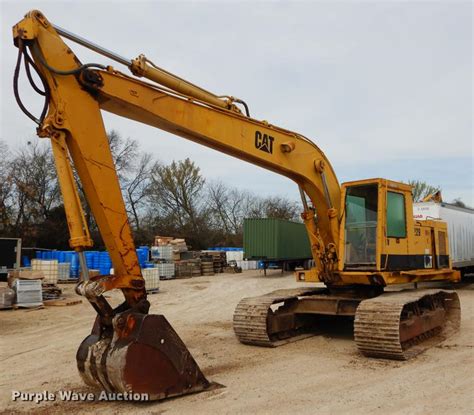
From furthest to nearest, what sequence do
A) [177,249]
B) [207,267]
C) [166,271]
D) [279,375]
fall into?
[177,249] → [207,267] → [166,271] → [279,375]

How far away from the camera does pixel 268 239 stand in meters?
25.2

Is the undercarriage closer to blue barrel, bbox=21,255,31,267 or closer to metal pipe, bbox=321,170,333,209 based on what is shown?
metal pipe, bbox=321,170,333,209

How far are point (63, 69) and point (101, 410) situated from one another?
3672 millimetres

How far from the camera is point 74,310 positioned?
13.9m

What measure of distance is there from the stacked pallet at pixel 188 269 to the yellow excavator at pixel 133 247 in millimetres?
18329

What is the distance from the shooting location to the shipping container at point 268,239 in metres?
25.1

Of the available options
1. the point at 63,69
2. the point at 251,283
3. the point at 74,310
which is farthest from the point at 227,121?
the point at 251,283

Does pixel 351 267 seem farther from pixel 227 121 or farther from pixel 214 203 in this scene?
pixel 214 203

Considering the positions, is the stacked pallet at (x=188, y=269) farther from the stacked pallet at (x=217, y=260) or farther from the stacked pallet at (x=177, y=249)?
the stacked pallet at (x=177, y=249)

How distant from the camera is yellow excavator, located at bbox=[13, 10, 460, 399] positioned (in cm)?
509

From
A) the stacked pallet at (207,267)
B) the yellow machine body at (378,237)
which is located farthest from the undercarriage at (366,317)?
the stacked pallet at (207,267)

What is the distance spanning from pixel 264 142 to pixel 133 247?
291 cm

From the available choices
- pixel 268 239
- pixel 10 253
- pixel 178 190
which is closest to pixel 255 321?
pixel 10 253

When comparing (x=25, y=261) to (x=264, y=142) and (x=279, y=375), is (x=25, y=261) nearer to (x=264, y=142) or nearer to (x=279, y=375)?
(x=264, y=142)
